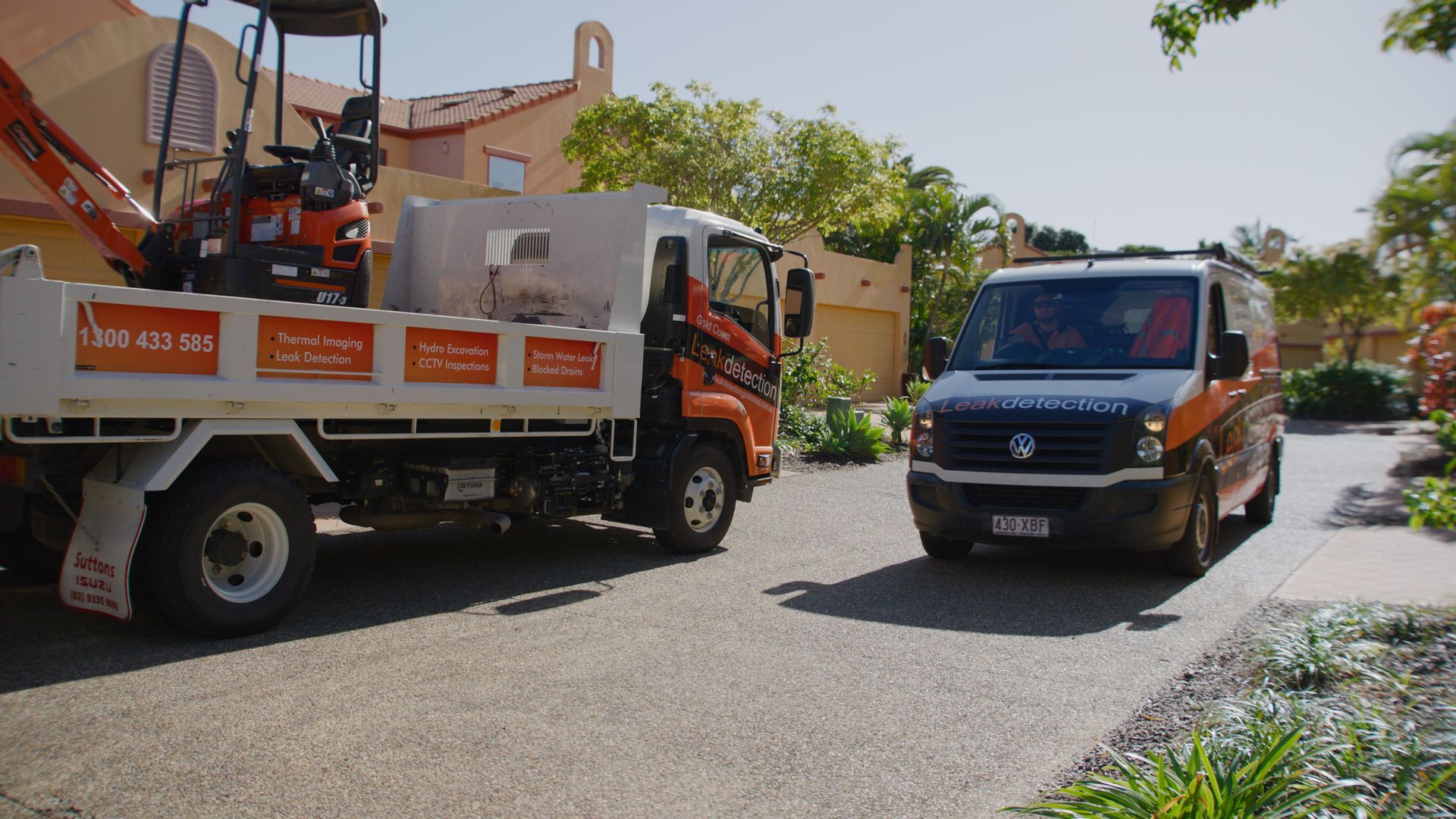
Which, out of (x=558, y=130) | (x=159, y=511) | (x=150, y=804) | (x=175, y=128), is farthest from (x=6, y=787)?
(x=558, y=130)

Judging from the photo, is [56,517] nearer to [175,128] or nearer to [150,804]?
[150,804]

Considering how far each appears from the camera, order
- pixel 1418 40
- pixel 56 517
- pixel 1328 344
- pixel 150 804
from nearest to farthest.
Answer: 1. pixel 150 804
2. pixel 56 517
3. pixel 1418 40
4. pixel 1328 344

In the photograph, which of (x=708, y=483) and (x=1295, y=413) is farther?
(x=1295, y=413)

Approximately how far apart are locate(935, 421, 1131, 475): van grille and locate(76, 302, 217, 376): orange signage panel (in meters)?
4.87

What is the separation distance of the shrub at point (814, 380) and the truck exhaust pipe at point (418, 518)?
8.83 m

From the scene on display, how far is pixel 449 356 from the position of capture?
6.75 m

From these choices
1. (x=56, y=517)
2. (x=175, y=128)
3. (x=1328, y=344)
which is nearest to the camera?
(x=56, y=517)

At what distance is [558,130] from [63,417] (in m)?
22.0

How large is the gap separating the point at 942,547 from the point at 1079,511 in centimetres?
146

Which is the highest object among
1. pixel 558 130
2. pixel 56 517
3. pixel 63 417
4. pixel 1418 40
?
pixel 558 130

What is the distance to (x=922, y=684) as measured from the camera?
5.48 m

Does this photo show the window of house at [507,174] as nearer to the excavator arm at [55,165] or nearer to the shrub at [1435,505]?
the excavator arm at [55,165]

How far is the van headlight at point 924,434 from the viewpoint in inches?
327

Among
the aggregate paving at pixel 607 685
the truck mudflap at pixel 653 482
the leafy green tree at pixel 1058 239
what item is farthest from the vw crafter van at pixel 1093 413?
the leafy green tree at pixel 1058 239
